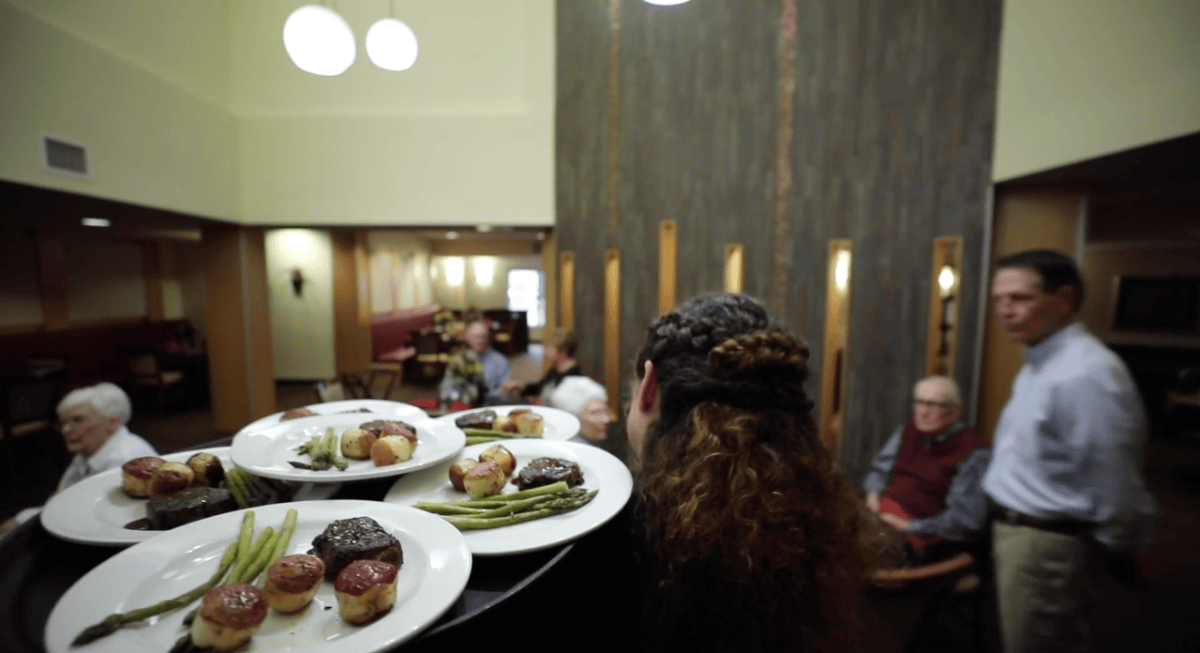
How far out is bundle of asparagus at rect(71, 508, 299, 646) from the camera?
24.1 inches

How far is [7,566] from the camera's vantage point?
773 mm

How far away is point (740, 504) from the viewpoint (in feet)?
2.69

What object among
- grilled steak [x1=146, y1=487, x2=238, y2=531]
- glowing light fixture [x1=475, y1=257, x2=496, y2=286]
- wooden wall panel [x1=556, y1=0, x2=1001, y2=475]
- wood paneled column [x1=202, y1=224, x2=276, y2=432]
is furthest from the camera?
glowing light fixture [x1=475, y1=257, x2=496, y2=286]

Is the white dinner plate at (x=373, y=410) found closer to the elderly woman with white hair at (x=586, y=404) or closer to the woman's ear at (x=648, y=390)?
the elderly woman with white hair at (x=586, y=404)

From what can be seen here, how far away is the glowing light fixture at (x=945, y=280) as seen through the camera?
3.36m

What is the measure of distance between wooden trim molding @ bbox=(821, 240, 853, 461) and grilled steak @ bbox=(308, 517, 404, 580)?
3627 millimetres

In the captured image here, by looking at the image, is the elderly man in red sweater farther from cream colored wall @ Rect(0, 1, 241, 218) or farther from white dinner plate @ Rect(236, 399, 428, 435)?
cream colored wall @ Rect(0, 1, 241, 218)

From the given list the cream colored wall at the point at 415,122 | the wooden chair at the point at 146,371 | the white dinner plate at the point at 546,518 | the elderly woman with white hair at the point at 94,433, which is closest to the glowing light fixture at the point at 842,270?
the cream colored wall at the point at 415,122

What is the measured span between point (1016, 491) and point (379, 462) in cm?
221

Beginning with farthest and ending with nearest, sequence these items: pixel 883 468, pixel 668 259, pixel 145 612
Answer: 1. pixel 668 259
2. pixel 883 468
3. pixel 145 612

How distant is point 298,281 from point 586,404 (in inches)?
313

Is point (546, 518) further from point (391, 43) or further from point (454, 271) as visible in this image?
point (454, 271)

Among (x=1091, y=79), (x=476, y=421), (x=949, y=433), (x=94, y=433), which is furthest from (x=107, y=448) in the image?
(x=1091, y=79)

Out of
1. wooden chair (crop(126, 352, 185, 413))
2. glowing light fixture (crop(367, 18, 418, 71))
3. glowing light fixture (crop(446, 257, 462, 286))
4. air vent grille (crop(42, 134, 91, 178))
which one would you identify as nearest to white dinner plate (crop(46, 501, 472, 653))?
glowing light fixture (crop(367, 18, 418, 71))
